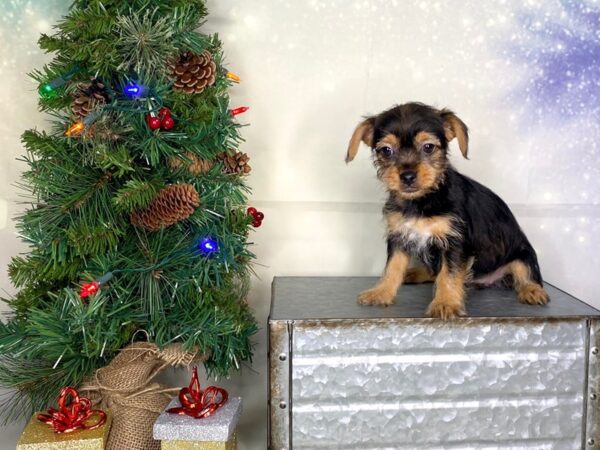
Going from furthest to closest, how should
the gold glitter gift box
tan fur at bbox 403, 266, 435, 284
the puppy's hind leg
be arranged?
tan fur at bbox 403, 266, 435, 284 < the puppy's hind leg < the gold glitter gift box

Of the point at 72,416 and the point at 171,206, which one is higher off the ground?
the point at 171,206

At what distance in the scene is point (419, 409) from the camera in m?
1.93

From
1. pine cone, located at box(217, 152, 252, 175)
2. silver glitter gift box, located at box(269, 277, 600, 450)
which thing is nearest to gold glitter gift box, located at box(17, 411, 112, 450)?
silver glitter gift box, located at box(269, 277, 600, 450)

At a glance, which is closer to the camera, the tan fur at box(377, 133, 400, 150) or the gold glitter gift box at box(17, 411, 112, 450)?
the gold glitter gift box at box(17, 411, 112, 450)

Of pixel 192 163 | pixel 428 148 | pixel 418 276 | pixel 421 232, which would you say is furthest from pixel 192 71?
pixel 418 276

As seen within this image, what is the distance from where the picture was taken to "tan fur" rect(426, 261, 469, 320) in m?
1.90

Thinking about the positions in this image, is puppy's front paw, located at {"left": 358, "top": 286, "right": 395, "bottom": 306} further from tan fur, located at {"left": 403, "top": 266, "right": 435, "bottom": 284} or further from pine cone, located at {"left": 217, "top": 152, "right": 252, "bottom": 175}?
pine cone, located at {"left": 217, "top": 152, "right": 252, "bottom": 175}

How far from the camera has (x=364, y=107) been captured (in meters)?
2.52

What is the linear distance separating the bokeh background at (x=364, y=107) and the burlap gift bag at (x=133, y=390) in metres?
0.54

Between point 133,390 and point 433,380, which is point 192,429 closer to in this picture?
point 133,390

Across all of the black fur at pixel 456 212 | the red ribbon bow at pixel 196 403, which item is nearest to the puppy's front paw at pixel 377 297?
the black fur at pixel 456 212

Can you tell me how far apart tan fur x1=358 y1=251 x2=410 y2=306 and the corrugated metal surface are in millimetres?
187

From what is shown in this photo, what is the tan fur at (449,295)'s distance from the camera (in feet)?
6.25

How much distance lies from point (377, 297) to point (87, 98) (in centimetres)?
105
